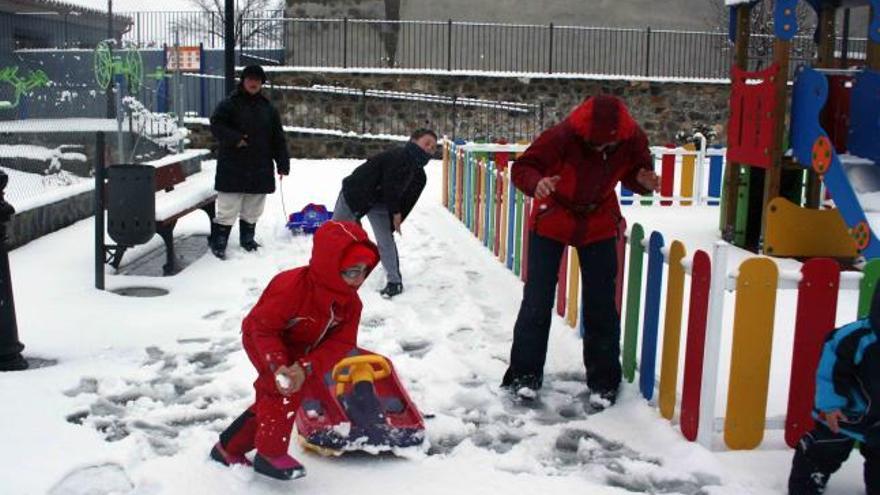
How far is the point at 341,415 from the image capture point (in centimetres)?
411

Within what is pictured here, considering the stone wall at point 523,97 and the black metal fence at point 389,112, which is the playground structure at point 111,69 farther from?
the stone wall at point 523,97

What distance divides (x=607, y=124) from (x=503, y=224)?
4.13 m

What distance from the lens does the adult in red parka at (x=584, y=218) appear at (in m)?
4.51

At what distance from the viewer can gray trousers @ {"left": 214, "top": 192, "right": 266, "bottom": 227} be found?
8492mm

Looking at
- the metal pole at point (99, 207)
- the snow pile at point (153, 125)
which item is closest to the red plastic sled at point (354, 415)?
the metal pole at point (99, 207)

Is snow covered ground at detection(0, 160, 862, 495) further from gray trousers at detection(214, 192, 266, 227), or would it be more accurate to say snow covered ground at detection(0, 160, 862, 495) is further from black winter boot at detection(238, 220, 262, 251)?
black winter boot at detection(238, 220, 262, 251)

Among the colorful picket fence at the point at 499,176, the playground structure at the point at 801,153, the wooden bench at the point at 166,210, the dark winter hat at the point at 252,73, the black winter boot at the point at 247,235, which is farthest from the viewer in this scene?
the colorful picket fence at the point at 499,176

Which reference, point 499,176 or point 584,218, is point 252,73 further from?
point 584,218

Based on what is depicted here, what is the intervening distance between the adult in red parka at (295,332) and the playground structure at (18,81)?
7.37 m

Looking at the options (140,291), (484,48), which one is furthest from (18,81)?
(484,48)

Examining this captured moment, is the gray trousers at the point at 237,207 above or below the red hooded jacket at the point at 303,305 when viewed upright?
below

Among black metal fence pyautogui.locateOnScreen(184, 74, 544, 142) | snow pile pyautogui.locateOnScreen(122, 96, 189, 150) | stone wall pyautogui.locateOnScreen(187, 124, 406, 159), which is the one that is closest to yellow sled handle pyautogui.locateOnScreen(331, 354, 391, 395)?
snow pile pyautogui.locateOnScreen(122, 96, 189, 150)

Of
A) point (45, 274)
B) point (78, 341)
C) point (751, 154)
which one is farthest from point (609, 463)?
point (751, 154)

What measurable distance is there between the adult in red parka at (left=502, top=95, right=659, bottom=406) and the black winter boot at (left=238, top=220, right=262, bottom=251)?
4.36 m
